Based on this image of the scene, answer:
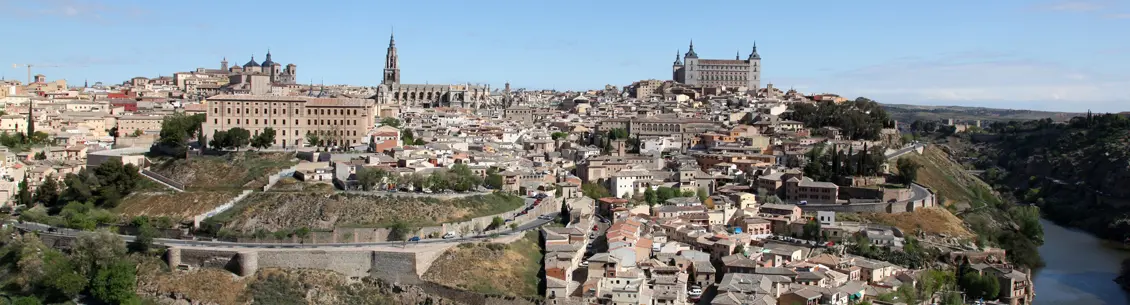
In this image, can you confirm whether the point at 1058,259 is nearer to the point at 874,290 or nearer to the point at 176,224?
the point at 874,290

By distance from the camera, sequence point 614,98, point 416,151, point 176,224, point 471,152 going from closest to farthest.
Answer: point 176,224
point 416,151
point 471,152
point 614,98

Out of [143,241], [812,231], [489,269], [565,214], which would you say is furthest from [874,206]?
[143,241]

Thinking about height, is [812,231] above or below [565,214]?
below

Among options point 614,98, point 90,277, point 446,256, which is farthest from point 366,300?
point 614,98

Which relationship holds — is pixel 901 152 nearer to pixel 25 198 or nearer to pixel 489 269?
pixel 489 269

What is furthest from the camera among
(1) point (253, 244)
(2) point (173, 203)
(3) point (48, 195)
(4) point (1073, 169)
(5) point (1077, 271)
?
(4) point (1073, 169)
